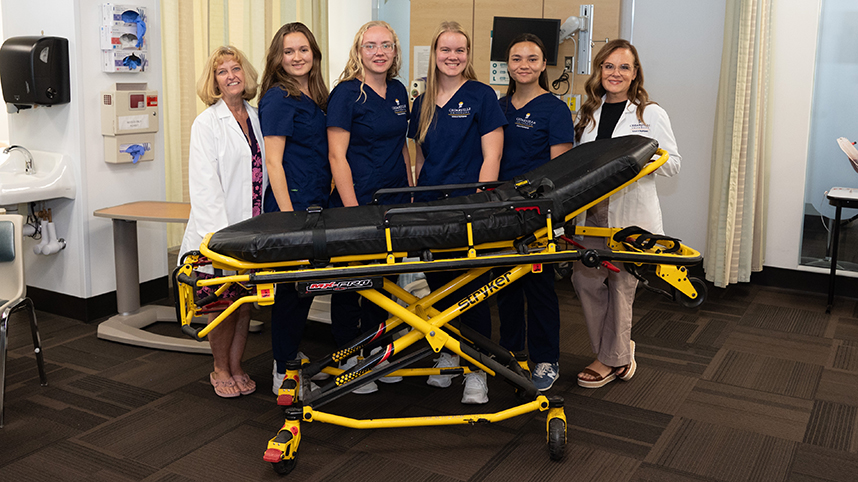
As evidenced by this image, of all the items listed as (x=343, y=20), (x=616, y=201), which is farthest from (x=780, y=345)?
(x=343, y=20)

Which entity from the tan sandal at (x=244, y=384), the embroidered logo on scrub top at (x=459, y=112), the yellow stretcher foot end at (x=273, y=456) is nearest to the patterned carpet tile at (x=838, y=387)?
the embroidered logo on scrub top at (x=459, y=112)

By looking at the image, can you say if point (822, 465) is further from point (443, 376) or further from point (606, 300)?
point (443, 376)

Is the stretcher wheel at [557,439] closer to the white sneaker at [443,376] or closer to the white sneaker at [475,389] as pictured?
the white sneaker at [475,389]

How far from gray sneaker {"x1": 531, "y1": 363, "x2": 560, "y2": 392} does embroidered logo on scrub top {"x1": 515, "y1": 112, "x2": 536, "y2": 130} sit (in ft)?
3.13

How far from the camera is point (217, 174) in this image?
270 cm

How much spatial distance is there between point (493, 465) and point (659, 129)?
1415mm

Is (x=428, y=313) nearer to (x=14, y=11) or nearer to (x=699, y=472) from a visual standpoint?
(x=699, y=472)

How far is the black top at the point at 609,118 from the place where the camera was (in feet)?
9.31

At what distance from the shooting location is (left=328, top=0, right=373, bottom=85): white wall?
5.96m

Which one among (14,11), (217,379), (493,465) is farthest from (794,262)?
(14,11)

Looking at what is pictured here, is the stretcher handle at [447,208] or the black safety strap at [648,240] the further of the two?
the black safety strap at [648,240]

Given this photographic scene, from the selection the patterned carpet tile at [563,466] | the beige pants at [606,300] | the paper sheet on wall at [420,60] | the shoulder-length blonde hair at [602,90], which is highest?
the paper sheet on wall at [420,60]

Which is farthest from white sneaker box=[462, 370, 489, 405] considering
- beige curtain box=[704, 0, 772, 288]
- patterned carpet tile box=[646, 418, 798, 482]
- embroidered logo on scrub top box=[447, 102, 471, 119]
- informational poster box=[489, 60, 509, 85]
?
informational poster box=[489, 60, 509, 85]

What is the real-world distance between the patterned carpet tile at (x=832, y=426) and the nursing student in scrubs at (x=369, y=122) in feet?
5.43
